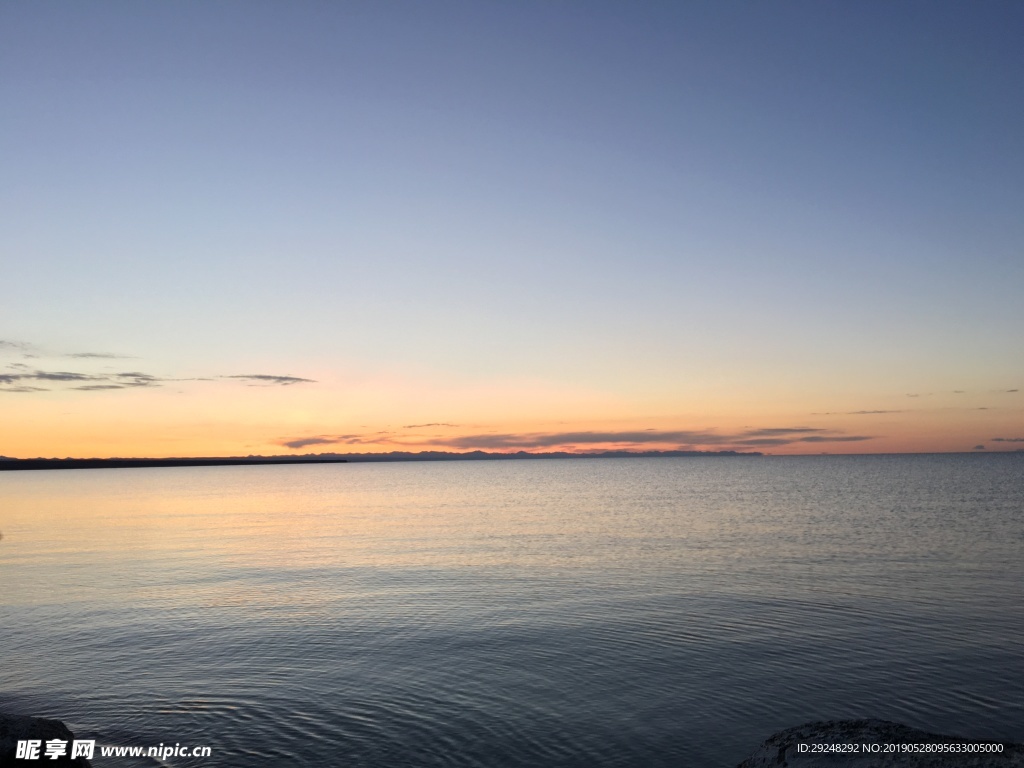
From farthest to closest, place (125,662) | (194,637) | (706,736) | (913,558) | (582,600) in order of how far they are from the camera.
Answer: (913,558), (582,600), (194,637), (125,662), (706,736)

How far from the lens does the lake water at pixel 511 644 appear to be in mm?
16547

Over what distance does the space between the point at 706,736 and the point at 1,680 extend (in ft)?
66.0

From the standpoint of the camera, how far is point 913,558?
42.8 m

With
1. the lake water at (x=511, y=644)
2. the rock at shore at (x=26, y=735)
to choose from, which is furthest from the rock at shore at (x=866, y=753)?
the rock at shore at (x=26, y=735)

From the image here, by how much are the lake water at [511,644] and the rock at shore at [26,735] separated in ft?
8.18

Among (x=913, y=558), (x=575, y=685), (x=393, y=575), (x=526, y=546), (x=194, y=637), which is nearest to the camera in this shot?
(x=575, y=685)

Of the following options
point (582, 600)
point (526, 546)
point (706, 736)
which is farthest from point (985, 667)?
point (526, 546)

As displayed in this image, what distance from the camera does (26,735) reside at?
1202 centimetres

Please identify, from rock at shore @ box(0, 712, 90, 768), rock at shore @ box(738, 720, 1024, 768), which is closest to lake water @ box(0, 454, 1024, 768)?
rock at shore @ box(0, 712, 90, 768)

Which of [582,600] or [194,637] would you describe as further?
[582,600]

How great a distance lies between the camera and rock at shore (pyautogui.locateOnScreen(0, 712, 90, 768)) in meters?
11.7

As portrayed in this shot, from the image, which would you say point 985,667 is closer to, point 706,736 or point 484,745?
point 706,736

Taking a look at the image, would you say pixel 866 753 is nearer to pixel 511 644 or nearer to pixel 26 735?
pixel 26 735

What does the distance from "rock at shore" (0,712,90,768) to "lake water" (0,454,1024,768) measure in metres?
2.49
